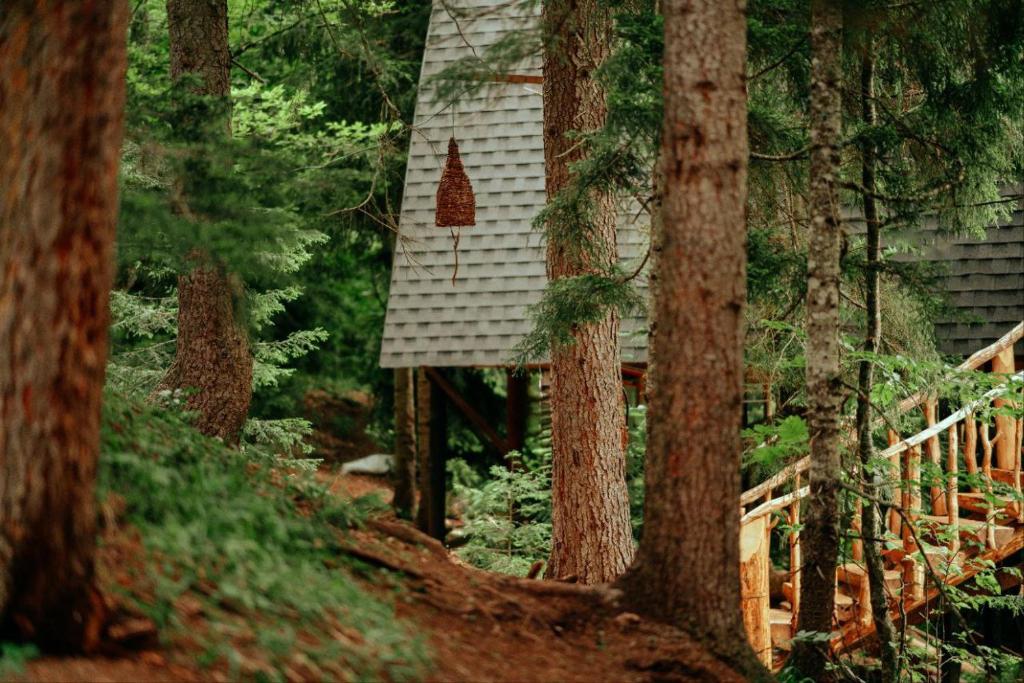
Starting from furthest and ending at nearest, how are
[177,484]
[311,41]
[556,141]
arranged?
[311,41] < [556,141] < [177,484]

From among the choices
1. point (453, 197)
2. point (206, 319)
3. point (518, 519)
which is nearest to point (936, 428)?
point (453, 197)

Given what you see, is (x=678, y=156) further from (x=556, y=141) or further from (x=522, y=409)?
(x=522, y=409)

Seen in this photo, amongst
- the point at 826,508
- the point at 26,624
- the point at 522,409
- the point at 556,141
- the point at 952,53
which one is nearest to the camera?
the point at 26,624

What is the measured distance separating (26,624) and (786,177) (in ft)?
20.0

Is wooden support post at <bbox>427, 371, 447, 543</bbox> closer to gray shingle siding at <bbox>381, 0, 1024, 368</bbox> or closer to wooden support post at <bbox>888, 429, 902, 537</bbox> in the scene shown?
gray shingle siding at <bbox>381, 0, 1024, 368</bbox>

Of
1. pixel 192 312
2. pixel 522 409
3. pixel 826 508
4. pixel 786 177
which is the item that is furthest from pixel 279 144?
pixel 826 508

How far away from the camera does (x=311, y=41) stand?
1192 cm

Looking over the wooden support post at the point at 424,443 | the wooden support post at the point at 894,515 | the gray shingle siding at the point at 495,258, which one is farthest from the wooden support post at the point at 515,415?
the wooden support post at the point at 894,515

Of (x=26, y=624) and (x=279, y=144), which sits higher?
(x=279, y=144)

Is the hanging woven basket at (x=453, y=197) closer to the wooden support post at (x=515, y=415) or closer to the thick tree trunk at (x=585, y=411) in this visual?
the thick tree trunk at (x=585, y=411)

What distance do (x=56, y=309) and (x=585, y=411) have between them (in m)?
4.89

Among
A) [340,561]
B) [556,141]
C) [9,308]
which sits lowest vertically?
[340,561]

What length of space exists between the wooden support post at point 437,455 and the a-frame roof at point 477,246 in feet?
3.82

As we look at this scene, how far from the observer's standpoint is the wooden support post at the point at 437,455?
13953 mm
